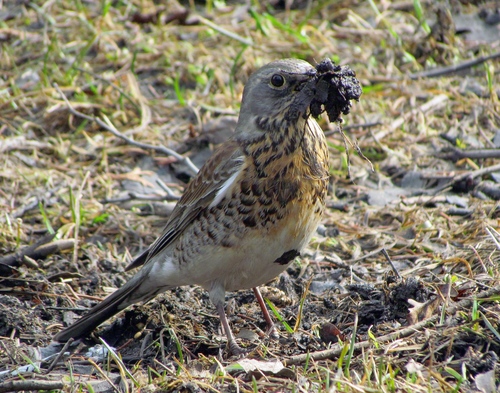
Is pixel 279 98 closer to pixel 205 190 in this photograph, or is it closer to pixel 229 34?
pixel 205 190

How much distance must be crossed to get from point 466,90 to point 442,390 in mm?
4994

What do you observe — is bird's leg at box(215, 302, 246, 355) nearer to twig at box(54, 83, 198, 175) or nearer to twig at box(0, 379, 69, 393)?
twig at box(0, 379, 69, 393)

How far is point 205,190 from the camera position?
16.4 feet

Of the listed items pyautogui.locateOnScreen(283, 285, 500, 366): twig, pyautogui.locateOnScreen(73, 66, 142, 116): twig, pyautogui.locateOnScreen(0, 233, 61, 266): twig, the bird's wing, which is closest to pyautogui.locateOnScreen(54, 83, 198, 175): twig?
pyautogui.locateOnScreen(73, 66, 142, 116): twig

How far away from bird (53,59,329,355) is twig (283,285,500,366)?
0.62 meters

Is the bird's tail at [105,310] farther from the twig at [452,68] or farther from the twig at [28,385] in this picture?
the twig at [452,68]

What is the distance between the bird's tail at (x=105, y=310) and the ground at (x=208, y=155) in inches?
4.2

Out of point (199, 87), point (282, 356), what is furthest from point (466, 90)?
point (282, 356)

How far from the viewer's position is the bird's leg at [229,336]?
4.62 metres

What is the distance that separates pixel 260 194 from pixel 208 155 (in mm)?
3006

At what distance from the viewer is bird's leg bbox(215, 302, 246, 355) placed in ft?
15.1

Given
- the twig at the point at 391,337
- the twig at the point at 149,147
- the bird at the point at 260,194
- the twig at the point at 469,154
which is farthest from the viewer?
the twig at the point at 149,147

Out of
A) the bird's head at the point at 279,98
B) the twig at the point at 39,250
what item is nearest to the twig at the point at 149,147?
the twig at the point at 39,250

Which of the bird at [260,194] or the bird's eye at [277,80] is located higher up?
the bird's eye at [277,80]
